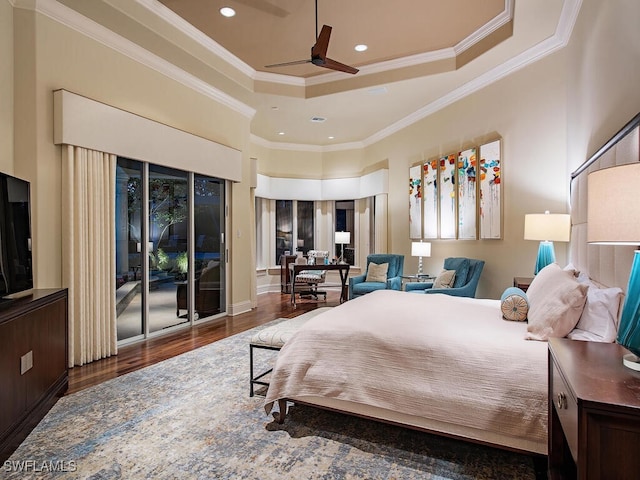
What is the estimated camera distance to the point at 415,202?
6.33m

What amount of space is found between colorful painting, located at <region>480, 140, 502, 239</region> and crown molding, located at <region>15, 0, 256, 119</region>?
359 centimetres

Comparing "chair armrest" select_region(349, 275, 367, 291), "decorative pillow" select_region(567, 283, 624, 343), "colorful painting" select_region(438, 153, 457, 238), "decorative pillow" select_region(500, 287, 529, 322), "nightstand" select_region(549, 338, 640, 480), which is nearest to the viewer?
"nightstand" select_region(549, 338, 640, 480)

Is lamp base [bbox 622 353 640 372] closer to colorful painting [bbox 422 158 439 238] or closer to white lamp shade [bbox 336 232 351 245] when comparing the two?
colorful painting [bbox 422 158 439 238]

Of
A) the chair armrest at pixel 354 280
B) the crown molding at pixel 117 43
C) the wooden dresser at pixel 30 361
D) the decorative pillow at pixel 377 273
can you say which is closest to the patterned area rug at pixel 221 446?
the wooden dresser at pixel 30 361

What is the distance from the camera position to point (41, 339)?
260 cm

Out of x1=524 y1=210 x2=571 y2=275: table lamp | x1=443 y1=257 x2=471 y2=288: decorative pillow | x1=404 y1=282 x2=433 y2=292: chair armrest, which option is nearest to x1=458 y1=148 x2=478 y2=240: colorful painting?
x1=443 y1=257 x2=471 y2=288: decorative pillow

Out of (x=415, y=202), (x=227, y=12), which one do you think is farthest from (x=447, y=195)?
(x=227, y=12)

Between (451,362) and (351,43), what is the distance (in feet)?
12.7

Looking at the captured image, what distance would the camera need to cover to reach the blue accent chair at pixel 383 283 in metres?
5.96

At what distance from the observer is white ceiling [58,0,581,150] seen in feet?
12.2

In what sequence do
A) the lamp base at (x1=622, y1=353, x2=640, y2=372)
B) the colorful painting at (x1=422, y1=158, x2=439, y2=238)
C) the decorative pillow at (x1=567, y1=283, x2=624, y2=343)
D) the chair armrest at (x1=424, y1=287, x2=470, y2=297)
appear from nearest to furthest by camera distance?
the lamp base at (x1=622, y1=353, x2=640, y2=372)
the decorative pillow at (x1=567, y1=283, x2=624, y2=343)
the chair armrest at (x1=424, y1=287, x2=470, y2=297)
the colorful painting at (x1=422, y1=158, x2=439, y2=238)

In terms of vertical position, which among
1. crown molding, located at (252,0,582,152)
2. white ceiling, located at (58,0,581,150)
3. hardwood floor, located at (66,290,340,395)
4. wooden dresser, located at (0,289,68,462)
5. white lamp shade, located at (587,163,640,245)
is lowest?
hardwood floor, located at (66,290,340,395)

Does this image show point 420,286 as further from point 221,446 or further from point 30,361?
point 30,361

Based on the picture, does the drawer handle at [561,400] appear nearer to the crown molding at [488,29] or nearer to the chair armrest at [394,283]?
the crown molding at [488,29]
